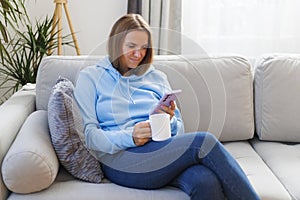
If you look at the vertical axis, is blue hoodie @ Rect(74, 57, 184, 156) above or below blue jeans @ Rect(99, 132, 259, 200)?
above

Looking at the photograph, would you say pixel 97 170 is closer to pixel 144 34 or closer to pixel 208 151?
pixel 208 151

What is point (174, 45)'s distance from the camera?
10.4ft

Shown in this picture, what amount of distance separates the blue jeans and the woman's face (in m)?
0.39

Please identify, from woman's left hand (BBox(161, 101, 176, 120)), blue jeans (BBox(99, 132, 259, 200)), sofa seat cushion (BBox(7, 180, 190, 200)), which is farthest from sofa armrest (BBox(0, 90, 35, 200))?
woman's left hand (BBox(161, 101, 176, 120))

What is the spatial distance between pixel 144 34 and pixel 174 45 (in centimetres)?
111

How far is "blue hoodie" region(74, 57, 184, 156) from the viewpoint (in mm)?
1933

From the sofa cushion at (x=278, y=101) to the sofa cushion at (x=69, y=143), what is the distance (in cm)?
93

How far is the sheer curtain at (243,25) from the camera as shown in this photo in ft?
11.1

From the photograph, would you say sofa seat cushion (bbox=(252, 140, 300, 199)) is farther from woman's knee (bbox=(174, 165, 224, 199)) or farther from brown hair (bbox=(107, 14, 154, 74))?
brown hair (bbox=(107, 14, 154, 74))

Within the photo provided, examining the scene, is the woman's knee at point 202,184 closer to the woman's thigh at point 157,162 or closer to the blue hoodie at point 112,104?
the woman's thigh at point 157,162

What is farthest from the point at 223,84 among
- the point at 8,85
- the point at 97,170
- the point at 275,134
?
the point at 8,85

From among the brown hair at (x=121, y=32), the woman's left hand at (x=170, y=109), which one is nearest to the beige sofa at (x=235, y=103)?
the brown hair at (x=121, y=32)

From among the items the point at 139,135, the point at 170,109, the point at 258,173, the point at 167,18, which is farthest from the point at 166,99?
the point at 167,18

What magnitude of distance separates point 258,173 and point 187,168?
1.18 feet
